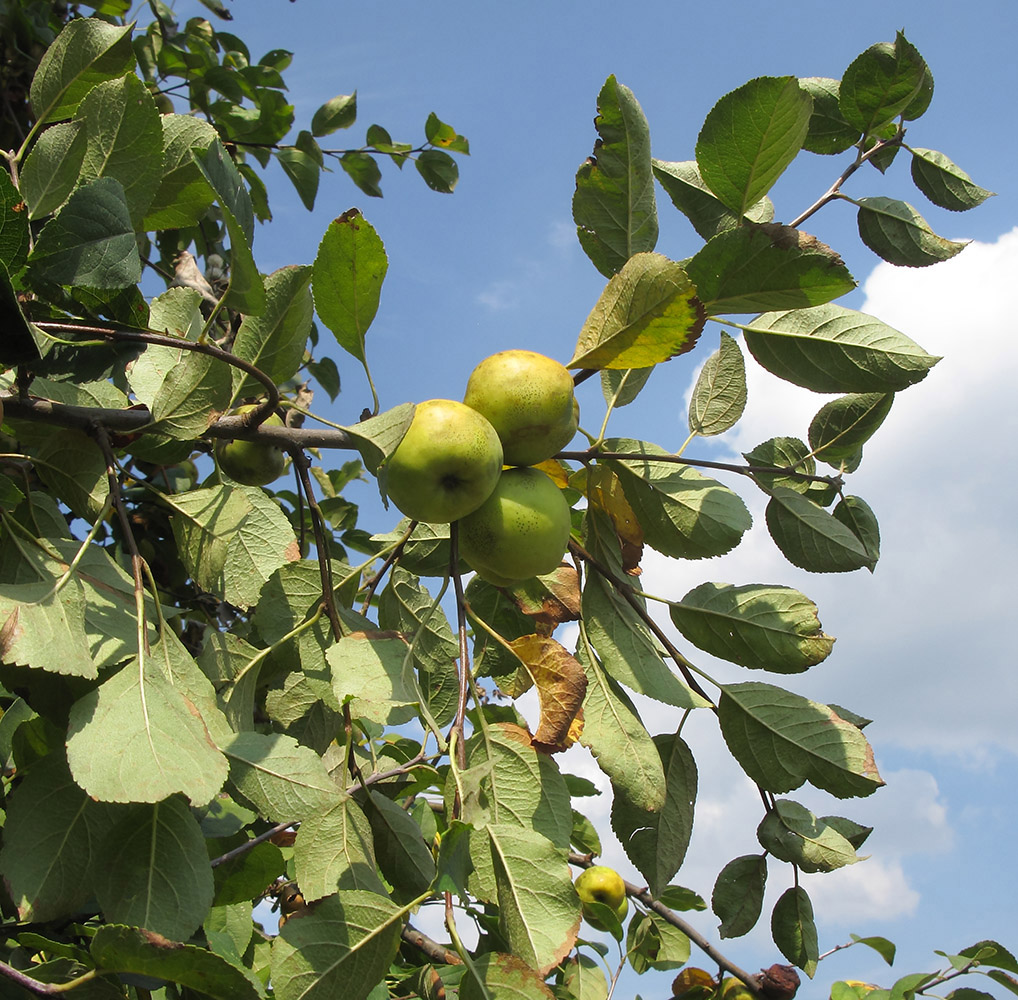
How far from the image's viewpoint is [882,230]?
4.93 feet

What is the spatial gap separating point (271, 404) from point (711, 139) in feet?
2.35

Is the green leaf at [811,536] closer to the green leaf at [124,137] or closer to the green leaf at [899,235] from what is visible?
the green leaf at [899,235]

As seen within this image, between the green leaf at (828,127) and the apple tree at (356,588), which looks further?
the green leaf at (828,127)

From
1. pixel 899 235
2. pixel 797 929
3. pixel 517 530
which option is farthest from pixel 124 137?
pixel 797 929

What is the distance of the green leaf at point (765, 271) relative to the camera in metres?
1.13

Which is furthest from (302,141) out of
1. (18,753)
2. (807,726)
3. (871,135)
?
(807,726)

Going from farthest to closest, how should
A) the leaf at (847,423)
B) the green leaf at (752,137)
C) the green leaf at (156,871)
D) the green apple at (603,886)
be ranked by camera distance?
the green apple at (603,886)
the leaf at (847,423)
the green leaf at (752,137)
the green leaf at (156,871)

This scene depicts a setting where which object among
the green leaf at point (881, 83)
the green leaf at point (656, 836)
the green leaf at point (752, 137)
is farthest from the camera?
the green leaf at point (881, 83)

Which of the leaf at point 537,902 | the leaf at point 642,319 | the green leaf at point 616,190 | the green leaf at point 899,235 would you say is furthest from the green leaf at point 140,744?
the green leaf at point 899,235

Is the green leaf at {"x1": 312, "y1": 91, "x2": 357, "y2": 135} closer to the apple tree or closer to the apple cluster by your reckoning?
the apple tree

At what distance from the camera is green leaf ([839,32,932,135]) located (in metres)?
1.40

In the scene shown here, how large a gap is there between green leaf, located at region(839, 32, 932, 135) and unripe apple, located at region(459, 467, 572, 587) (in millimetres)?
859

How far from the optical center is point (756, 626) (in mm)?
1341

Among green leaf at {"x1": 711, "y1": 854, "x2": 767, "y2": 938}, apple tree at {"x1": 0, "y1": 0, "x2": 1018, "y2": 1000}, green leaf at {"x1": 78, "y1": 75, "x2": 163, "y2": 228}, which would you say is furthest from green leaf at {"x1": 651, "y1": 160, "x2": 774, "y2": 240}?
green leaf at {"x1": 711, "y1": 854, "x2": 767, "y2": 938}
